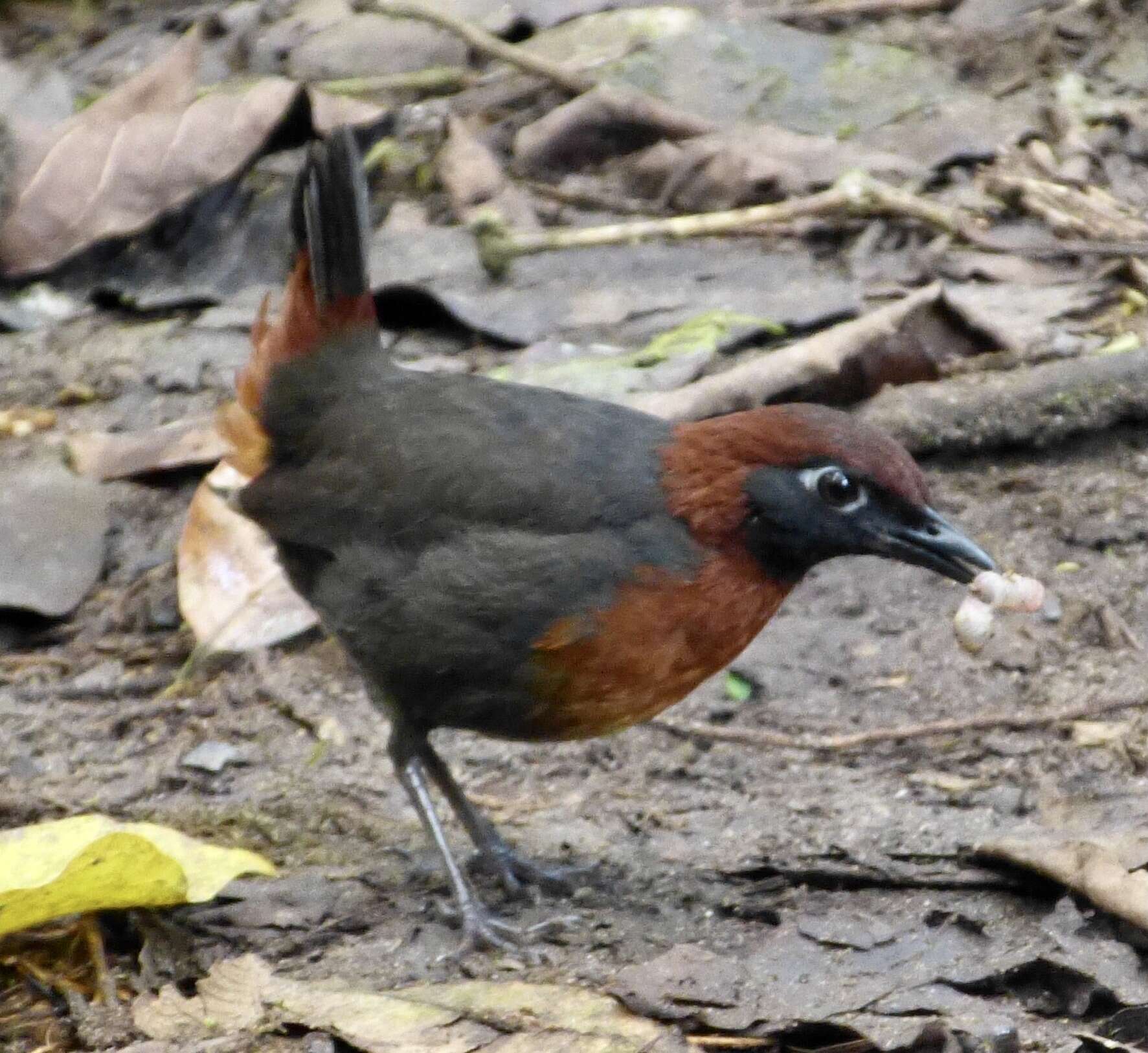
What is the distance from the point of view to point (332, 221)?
14.9 feet

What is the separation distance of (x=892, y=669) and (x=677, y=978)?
1.74m

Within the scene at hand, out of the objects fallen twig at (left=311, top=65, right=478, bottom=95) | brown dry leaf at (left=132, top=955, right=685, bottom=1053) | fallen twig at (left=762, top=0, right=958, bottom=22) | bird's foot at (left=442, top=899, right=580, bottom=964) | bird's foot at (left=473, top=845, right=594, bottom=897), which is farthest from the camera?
fallen twig at (left=762, top=0, right=958, bottom=22)

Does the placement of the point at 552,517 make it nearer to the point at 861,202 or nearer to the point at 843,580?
the point at 843,580

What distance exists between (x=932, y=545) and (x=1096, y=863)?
0.75 m

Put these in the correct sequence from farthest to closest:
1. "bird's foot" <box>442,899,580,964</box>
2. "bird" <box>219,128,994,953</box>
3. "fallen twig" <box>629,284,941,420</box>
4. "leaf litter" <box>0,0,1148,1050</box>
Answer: "fallen twig" <box>629,284,941,420</box> < "bird" <box>219,128,994,953</box> < "bird's foot" <box>442,899,580,964</box> < "leaf litter" <box>0,0,1148,1050</box>

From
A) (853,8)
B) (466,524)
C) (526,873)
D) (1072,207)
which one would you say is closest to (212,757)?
(526,873)

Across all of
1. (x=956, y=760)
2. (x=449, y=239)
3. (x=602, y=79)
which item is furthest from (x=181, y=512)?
(x=602, y=79)

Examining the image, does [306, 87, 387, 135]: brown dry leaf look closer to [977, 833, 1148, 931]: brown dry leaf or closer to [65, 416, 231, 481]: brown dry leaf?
[65, 416, 231, 481]: brown dry leaf

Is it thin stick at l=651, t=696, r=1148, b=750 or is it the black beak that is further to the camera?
thin stick at l=651, t=696, r=1148, b=750

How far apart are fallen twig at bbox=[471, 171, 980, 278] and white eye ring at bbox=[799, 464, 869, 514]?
286 cm

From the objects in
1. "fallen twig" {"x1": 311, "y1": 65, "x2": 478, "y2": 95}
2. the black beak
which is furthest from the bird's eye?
"fallen twig" {"x1": 311, "y1": 65, "x2": 478, "y2": 95}

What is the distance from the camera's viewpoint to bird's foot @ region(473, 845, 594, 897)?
13.5 ft

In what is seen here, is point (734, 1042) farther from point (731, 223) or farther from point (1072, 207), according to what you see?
point (1072, 207)

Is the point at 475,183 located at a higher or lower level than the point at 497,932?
lower
